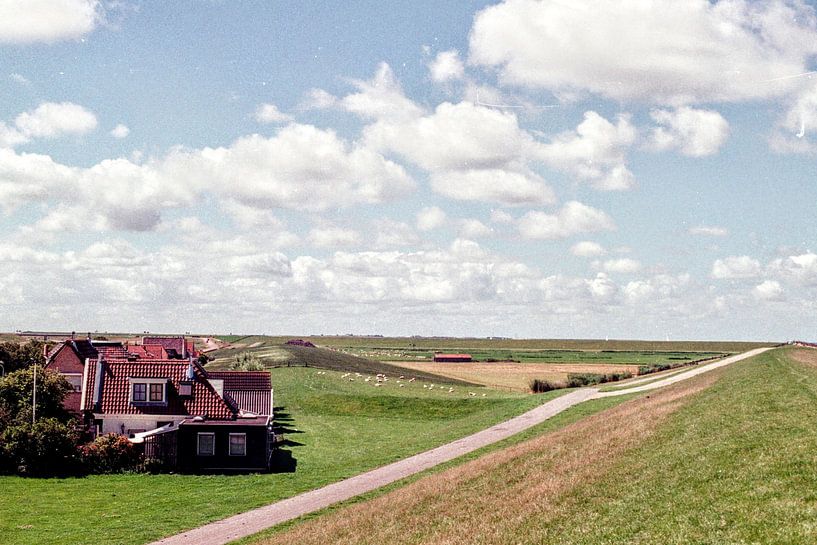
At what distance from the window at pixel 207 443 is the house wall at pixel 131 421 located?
267 centimetres

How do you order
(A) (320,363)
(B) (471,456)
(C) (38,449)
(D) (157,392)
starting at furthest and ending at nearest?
(A) (320,363)
(D) (157,392)
(B) (471,456)
(C) (38,449)

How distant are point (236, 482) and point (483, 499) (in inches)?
906

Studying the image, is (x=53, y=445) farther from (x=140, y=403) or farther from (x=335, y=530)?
(x=335, y=530)

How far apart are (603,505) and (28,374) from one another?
43370mm

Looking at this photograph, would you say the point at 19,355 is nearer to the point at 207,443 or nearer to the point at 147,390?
the point at 147,390

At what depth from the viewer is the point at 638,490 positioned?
22922 mm

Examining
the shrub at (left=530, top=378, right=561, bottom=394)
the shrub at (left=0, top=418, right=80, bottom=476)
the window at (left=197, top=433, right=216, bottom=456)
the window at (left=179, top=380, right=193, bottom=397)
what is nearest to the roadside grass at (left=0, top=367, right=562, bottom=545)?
the shrub at (left=0, top=418, right=80, bottom=476)

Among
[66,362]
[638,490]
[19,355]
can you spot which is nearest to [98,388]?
[66,362]

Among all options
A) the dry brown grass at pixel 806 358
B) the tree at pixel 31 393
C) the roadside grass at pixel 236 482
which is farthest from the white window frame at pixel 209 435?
the dry brown grass at pixel 806 358

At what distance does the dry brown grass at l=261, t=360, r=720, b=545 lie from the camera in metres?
23.9

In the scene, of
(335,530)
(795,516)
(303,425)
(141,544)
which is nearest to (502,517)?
(335,530)

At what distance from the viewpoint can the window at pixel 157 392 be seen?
5481 cm

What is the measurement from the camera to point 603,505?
73.5 feet

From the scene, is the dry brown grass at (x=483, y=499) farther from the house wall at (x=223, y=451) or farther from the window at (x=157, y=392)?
the window at (x=157, y=392)
